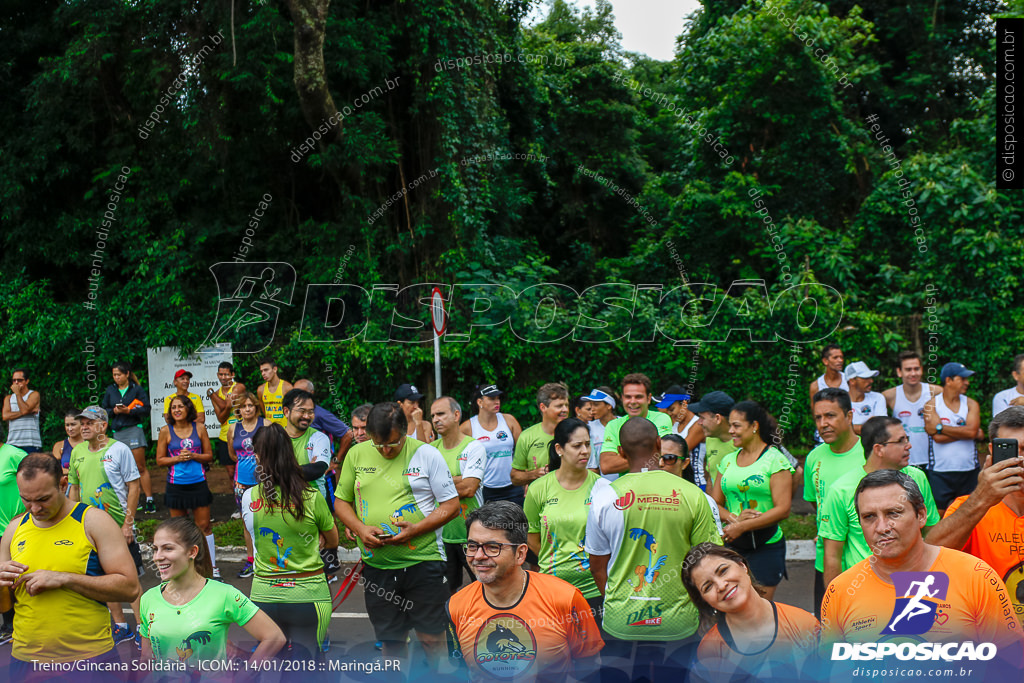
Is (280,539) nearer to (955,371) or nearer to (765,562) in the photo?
(765,562)

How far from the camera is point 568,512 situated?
4.74 m

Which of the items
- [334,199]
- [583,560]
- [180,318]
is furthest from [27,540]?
[334,199]

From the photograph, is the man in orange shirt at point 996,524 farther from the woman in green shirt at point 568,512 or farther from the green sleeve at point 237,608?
the green sleeve at point 237,608

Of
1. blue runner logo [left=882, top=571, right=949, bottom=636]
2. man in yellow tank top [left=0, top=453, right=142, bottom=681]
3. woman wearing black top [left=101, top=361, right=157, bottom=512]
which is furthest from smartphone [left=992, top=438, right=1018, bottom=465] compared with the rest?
woman wearing black top [left=101, top=361, right=157, bottom=512]

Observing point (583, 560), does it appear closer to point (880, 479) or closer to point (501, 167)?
point (880, 479)

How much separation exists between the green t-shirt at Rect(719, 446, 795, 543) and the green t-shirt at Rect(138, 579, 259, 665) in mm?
3099

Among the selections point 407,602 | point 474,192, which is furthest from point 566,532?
point 474,192

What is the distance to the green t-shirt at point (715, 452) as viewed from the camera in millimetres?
6023

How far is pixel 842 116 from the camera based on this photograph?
15492 mm

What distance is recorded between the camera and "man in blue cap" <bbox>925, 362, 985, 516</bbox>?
742cm

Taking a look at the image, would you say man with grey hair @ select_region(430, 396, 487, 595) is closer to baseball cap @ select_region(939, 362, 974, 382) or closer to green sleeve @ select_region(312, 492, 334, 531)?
green sleeve @ select_region(312, 492, 334, 531)

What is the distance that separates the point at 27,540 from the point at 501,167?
1284 centimetres

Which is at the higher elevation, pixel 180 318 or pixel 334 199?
pixel 334 199

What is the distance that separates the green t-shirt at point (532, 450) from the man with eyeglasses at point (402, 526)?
162 cm
